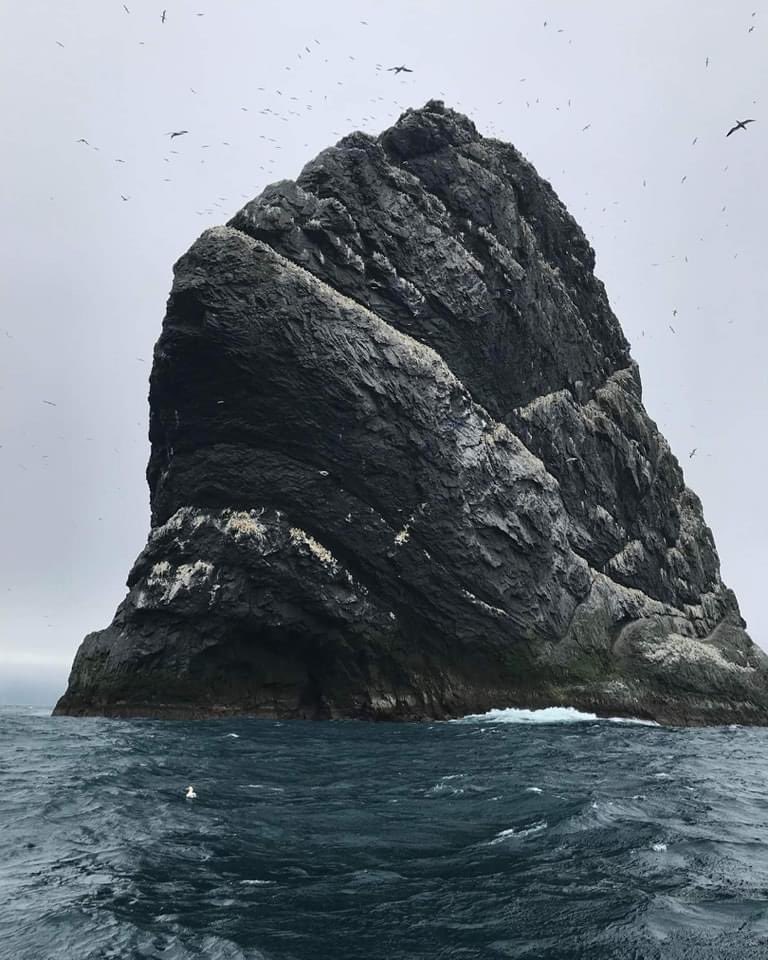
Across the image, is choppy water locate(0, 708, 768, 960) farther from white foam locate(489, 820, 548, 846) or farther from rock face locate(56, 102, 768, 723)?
rock face locate(56, 102, 768, 723)

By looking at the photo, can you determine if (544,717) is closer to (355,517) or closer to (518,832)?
(355,517)

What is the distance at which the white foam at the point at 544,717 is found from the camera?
111ft

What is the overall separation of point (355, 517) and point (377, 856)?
2462cm

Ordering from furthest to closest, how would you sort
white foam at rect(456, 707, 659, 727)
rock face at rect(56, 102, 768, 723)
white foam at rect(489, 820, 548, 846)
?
rock face at rect(56, 102, 768, 723), white foam at rect(456, 707, 659, 727), white foam at rect(489, 820, 548, 846)

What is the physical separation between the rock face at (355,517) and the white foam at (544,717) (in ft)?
1.98

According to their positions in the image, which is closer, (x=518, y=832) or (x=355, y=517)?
(x=518, y=832)

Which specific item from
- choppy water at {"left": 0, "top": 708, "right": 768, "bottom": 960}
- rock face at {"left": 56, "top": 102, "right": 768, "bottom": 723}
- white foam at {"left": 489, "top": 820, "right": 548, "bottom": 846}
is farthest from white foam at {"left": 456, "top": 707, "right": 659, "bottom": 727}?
white foam at {"left": 489, "top": 820, "right": 548, "bottom": 846}

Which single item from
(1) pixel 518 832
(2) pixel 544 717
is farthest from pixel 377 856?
(2) pixel 544 717

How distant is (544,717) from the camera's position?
34656mm

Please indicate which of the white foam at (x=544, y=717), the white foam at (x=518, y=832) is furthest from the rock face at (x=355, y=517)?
the white foam at (x=518, y=832)

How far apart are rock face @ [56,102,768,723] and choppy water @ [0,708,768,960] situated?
44.9 ft

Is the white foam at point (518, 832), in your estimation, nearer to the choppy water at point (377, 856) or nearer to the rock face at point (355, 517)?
the choppy water at point (377, 856)

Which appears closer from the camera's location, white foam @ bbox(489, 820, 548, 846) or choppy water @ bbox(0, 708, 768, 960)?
choppy water @ bbox(0, 708, 768, 960)

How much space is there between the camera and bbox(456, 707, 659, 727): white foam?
3397 cm
